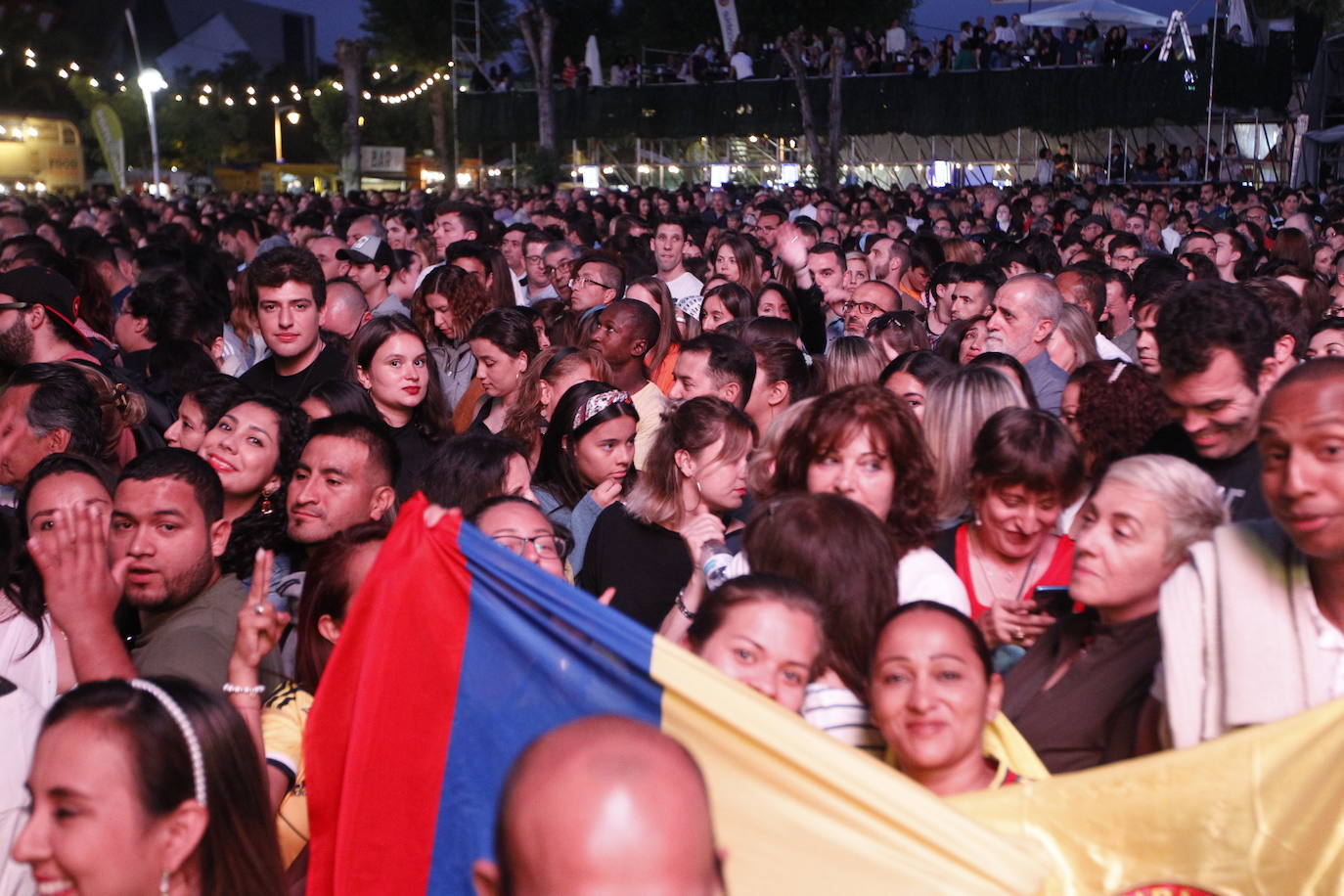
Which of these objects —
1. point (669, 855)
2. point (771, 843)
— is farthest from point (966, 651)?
point (669, 855)

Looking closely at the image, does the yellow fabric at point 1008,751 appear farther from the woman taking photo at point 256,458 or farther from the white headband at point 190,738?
the woman taking photo at point 256,458

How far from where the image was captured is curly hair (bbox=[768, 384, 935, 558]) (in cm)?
421

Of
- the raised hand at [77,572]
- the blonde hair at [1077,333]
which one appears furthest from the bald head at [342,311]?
the raised hand at [77,572]

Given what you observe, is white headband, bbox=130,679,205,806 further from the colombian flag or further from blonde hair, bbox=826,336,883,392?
blonde hair, bbox=826,336,883,392

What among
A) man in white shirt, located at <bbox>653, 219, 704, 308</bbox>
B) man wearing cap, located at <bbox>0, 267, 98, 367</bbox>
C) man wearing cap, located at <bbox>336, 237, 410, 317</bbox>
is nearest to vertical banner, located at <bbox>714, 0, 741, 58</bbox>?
man in white shirt, located at <bbox>653, 219, 704, 308</bbox>

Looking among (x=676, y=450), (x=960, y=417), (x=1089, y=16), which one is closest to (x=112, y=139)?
(x=1089, y=16)

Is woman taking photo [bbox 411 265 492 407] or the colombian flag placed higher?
woman taking photo [bbox 411 265 492 407]

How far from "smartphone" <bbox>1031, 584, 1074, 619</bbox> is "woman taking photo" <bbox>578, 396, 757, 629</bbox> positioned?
1.13 m

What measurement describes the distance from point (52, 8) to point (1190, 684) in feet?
258

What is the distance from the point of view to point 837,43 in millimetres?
30297

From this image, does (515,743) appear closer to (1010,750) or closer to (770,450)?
(1010,750)

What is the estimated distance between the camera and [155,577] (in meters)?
3.84

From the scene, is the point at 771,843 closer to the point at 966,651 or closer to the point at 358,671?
the point at 966,651

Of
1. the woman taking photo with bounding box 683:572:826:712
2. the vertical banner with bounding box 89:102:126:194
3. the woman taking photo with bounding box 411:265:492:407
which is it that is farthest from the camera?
the vertical banner with bounding box 89:102:126:194
